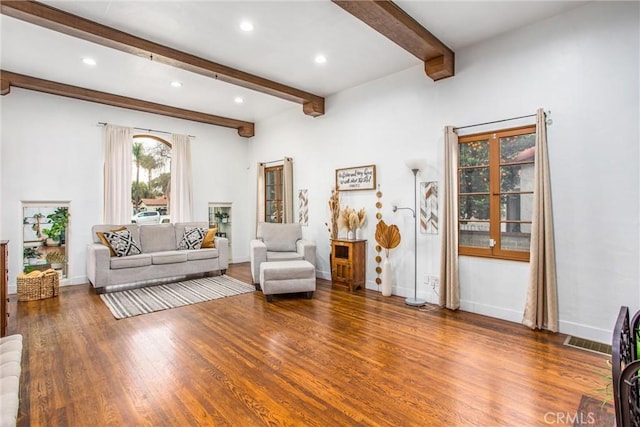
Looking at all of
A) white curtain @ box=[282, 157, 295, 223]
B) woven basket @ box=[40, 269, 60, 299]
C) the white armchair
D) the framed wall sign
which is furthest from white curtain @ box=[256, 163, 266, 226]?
woven basket @ box=[40, 269, 60, 299]

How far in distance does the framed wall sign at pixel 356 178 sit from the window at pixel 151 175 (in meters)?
3.54

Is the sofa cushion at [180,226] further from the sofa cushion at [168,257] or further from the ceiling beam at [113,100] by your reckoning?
the ceiling beam at [113,100]

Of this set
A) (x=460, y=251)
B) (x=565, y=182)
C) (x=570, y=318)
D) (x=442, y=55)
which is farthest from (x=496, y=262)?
(x=442, y=55)

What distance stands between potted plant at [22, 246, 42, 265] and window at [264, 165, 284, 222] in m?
3.82

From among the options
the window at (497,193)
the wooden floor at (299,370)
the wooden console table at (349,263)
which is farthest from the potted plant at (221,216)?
the window at (497,193)

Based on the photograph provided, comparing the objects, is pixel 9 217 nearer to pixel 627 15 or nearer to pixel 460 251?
pixel 460 251

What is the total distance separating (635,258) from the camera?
285 centimetres

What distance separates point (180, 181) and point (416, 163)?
460 cm

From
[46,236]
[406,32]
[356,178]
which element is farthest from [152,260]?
[406,32]

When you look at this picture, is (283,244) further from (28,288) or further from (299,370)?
(28,288)

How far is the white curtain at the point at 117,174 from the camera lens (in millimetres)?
5547

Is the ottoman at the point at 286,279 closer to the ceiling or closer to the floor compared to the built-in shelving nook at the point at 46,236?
closer to the floor

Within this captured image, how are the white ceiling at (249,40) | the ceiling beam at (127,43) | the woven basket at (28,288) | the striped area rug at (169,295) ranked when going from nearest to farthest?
the ceiling beam at (127,43) < the white ceiling at (249,40) < the striped area rug at (169,295) < the woven basket at (28,288)

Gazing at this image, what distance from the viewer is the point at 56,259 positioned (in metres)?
5.10
